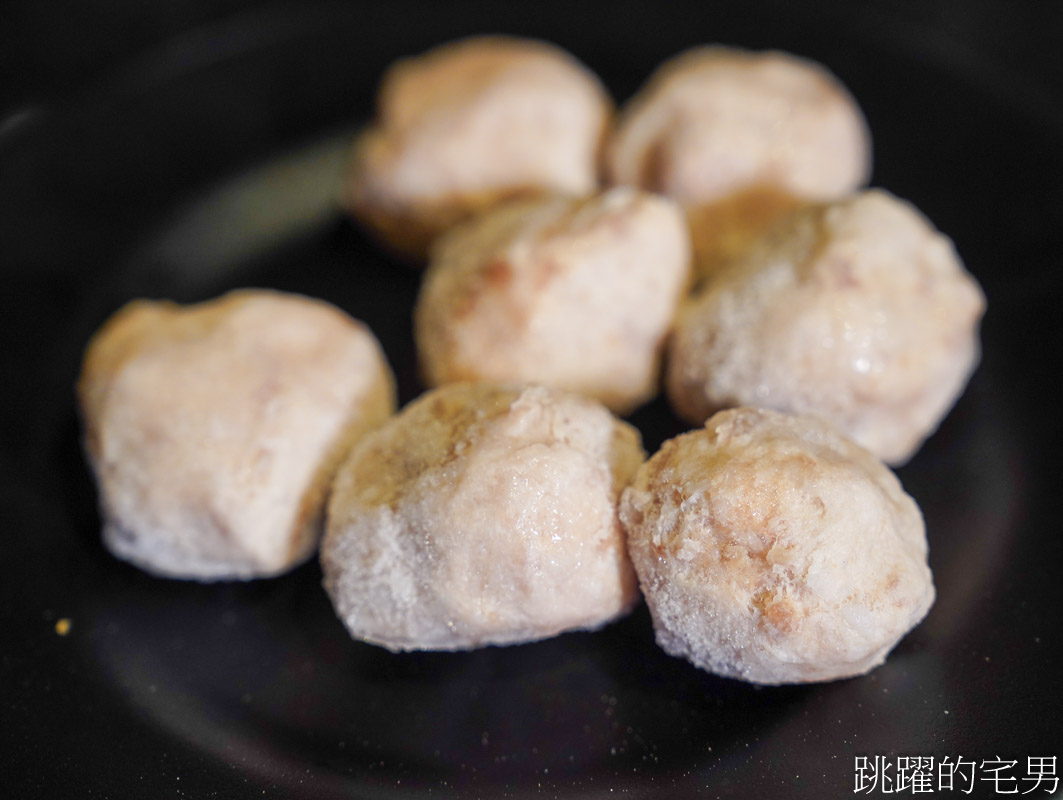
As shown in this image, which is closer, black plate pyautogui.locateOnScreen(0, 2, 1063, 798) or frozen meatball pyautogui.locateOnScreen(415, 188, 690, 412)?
black plate pyautogui.locateOnScreen(0, 2, 1063, 798)

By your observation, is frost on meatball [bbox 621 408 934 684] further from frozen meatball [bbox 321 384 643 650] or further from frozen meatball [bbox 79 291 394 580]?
frozen meatball [bbox 79 291 394 580]

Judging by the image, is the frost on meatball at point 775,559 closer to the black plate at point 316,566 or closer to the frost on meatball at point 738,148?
the black plate at point 316,566

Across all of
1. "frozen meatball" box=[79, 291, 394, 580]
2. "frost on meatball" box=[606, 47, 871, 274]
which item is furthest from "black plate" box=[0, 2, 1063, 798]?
"frost on meatball" box=[606, 47, 871, 274]

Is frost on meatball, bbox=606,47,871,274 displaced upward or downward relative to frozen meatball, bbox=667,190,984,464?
upward

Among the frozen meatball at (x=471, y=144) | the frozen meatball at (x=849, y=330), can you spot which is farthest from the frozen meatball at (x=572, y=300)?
the frozen meatball at (x=471, y=144)

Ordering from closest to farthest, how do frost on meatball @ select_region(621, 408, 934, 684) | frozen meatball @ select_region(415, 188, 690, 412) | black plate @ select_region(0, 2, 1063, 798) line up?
1. frost on meatball @ select_region(621, 408, 934, 684)
2. black plate @ select_region(0, 2, 1063, 798)
3. frozen meatball @ select_region(415, 188, 690, 412)
